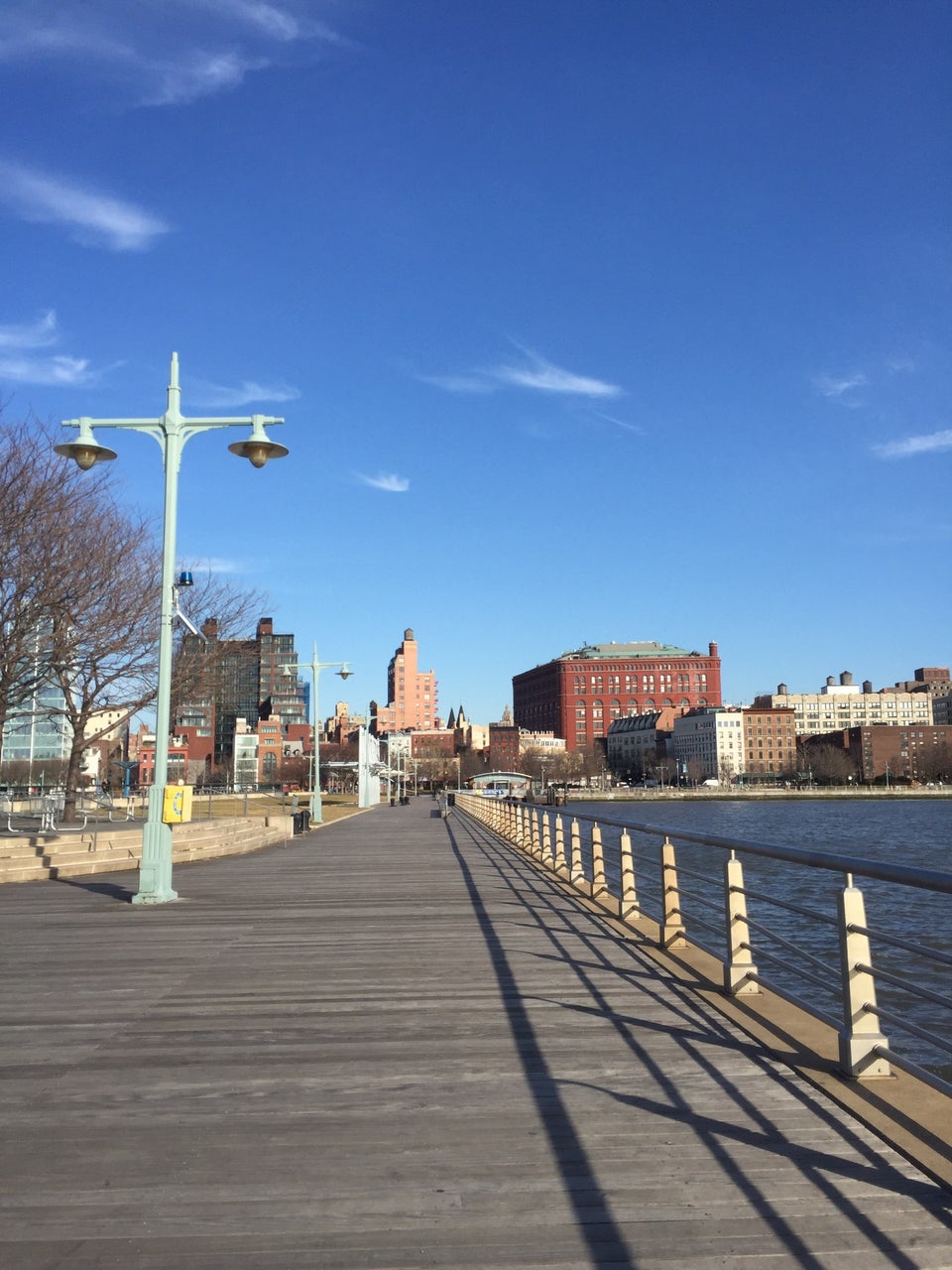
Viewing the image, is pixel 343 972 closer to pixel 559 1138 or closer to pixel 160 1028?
pixel 160 1028

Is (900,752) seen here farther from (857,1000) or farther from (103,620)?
(857,1000)

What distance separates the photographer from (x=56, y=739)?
136500 millimetres

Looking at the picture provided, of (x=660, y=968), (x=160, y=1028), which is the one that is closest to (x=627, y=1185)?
(x=160, y=1028)

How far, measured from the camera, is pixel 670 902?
8.88m

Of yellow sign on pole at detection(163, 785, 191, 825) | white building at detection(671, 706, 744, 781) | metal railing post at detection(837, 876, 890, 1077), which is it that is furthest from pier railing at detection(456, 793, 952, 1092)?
white building at detection(671, 706, 744, 781)

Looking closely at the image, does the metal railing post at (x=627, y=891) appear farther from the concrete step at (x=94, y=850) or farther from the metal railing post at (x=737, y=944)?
the concrete step at (x=94, y=850)

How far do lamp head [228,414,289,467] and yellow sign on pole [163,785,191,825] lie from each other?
4.12 metres

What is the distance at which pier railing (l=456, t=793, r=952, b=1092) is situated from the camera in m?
4.96

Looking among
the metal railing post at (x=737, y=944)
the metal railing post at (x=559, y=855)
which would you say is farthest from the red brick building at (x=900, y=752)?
the metal railing post at (x=737, y=944)

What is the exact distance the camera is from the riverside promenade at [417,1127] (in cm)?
330

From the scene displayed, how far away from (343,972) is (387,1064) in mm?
2758

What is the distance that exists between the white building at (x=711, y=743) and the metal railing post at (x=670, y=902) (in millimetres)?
177072

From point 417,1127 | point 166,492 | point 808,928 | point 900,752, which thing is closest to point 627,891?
point 417,1127

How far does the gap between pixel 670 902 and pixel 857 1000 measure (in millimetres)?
3931
